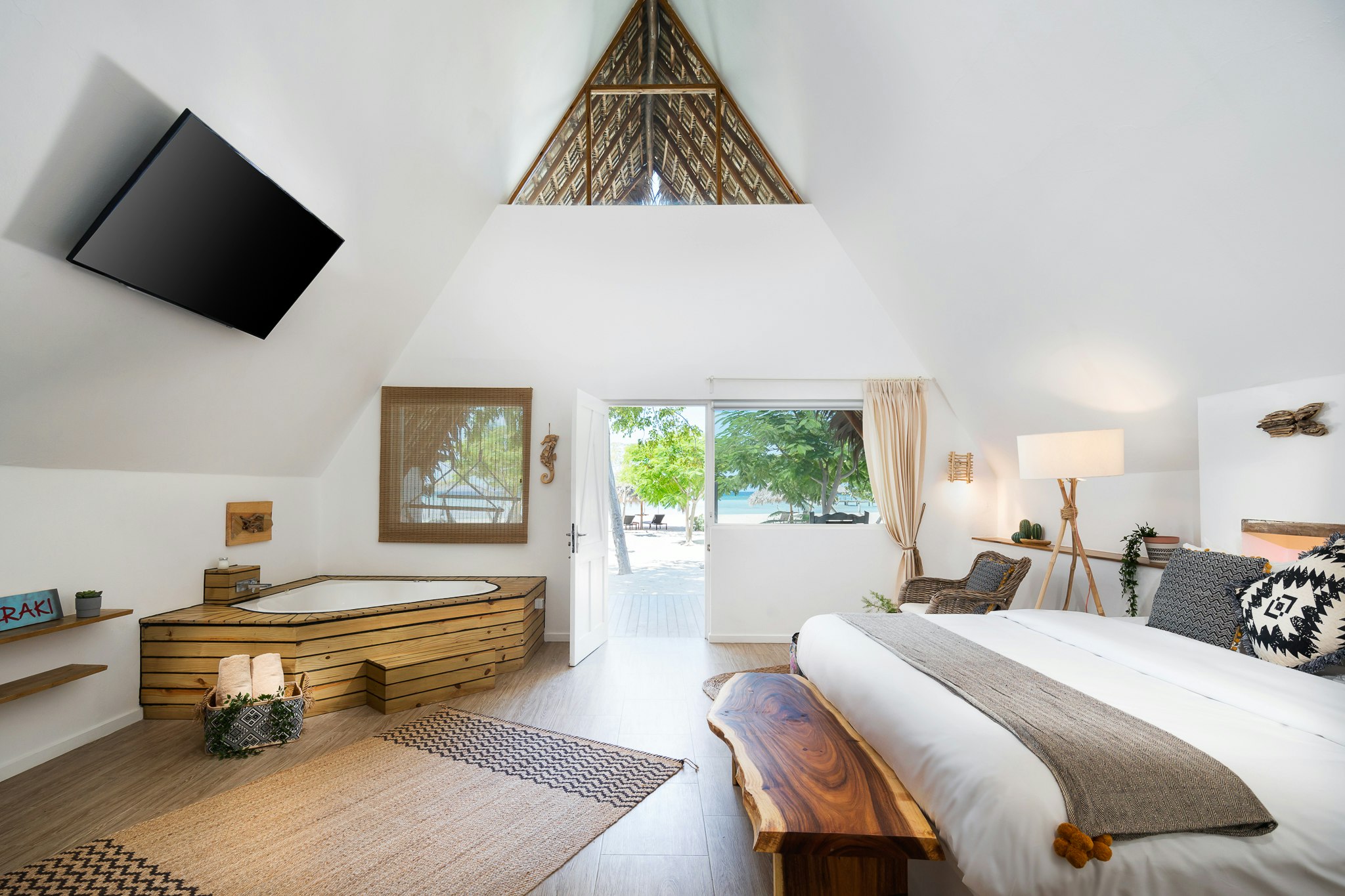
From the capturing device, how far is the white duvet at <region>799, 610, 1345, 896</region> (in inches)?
54.3

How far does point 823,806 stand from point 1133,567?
2.77 metres

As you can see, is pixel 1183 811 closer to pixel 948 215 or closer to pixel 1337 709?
pixel 1337 709

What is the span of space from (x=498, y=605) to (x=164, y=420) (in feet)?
6.88

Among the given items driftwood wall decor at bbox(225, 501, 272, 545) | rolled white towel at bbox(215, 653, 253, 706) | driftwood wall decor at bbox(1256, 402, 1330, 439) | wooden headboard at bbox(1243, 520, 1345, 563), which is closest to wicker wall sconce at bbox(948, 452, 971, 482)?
wooden headboard at bbox(1243, 520, 1345, 563)

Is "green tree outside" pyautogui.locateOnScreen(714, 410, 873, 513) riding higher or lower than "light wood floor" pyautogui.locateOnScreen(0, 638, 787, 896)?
higher

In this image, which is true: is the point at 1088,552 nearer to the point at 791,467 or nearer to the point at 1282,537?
the point at 1282,537

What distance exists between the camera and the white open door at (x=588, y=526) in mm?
4617

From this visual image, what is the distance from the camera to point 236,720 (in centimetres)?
308

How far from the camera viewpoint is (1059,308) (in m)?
3.48

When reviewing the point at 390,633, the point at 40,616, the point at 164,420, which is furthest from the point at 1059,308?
the point at 40,616

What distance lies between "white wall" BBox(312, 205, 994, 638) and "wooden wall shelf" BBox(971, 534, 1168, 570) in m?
0.33

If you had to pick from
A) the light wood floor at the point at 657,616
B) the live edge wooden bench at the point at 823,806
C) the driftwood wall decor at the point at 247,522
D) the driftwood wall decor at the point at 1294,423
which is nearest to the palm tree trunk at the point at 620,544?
the light wood floor at the point at 657,616

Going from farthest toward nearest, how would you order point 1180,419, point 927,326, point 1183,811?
point 927,326 < point 1180,419 < point 1183,811

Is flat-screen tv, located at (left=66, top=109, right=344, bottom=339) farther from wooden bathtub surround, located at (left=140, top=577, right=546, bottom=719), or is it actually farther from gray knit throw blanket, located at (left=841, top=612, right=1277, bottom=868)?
gray knit throw blanket, located at (left=841, top=612, right=1277, bottom=868)
